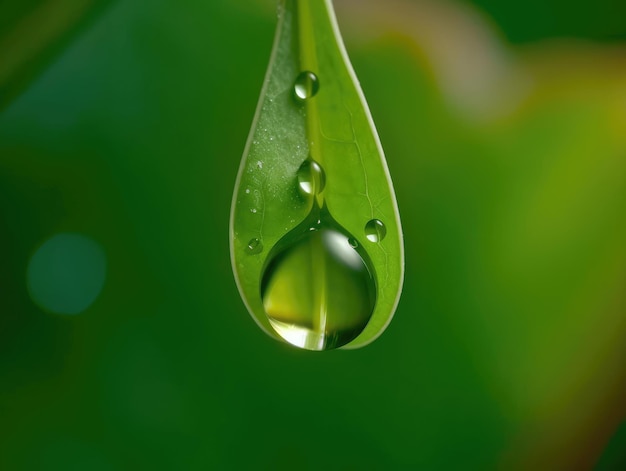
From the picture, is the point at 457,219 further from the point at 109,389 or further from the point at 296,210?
the point at 296,210

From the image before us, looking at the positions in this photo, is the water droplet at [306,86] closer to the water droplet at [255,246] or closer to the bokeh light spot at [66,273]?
the water droplet at [255,246]

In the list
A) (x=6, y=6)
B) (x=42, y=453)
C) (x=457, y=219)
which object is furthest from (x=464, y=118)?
(x=42, y=453)

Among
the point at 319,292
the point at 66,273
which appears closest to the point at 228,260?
the point at 66,273

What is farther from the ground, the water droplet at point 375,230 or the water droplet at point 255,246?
the water droplet at point 375,230

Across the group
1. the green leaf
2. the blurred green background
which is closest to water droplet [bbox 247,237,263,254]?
the green leaf

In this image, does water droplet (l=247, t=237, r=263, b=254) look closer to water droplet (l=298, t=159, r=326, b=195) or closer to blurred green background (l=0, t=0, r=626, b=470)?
water droplet (l=298, t=159, r=326, b=195)

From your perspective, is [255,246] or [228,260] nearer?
[255,246]

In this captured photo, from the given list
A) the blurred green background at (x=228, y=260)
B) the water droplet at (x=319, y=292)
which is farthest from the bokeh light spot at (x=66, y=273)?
the water droplet at (x=319, y=292)

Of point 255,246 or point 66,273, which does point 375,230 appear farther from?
point 66,273
